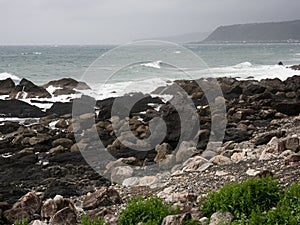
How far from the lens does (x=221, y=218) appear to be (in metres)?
5.26

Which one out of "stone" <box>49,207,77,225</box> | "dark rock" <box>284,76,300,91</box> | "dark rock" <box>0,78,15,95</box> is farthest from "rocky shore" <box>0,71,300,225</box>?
"dark rock" <box>0,78,15,95</box>

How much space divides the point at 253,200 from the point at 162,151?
635cm

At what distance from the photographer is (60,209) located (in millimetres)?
7266

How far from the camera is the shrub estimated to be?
Answer: 17.9ft

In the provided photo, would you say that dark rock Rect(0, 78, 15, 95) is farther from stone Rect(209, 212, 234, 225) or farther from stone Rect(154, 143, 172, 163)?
stone Rect(209, 212, 234, 225)

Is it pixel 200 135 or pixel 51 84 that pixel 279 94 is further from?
pixel 51 84

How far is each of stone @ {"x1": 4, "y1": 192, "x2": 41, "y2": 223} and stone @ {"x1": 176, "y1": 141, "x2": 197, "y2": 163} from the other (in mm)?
4138

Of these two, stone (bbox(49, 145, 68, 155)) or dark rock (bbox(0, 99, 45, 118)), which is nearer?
stone (bbox(49, 145, 68, 155))

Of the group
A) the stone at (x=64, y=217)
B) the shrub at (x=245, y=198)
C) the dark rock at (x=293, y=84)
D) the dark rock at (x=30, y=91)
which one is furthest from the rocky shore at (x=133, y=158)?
the dark rock at (x=30, y=91)

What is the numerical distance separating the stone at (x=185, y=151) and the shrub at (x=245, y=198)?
5.31 metres

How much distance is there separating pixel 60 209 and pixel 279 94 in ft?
50.1

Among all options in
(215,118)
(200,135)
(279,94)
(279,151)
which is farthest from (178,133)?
(279,94)

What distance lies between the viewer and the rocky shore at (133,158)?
741 centimetres

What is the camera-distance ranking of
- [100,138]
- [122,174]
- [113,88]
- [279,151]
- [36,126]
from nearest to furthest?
1. [279,151]
2. [122,174]
3. [100,138]
4. [36,126]
5. [113,88]
